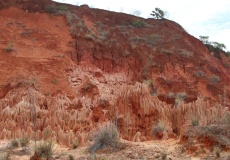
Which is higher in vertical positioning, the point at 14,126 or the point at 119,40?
the point at 119,40

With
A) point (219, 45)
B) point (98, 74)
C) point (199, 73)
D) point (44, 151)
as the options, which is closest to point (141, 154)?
point (44, 151)

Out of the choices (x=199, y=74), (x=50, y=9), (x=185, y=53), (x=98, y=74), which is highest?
(x=50, y=9)

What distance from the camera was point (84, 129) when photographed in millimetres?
15898

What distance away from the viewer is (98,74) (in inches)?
991

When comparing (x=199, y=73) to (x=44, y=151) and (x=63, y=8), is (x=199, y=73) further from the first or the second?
(x=44, y=151)

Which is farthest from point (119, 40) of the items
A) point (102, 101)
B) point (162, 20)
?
point (102, 101)

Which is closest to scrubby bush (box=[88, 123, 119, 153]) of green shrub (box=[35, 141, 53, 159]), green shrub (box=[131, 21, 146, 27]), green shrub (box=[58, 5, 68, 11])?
green shrub (box=[35, 141, 53, 159])

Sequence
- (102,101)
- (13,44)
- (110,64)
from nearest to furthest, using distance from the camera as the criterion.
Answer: (102,101)
(13,44)
(110,64)

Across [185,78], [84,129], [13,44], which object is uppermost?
[13,44]

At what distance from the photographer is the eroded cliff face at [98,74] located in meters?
15.8

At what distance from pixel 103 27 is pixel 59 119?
17.0m

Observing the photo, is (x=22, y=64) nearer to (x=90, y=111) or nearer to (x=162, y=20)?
(x=90, y=111)

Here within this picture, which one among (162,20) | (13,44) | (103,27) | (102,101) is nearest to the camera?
(102,101)

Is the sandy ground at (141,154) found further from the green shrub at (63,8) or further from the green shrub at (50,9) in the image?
the green shrub at (63,8)
